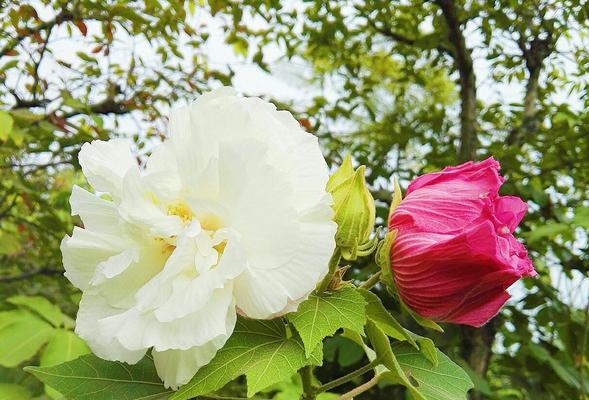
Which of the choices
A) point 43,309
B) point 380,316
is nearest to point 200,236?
point 380,316

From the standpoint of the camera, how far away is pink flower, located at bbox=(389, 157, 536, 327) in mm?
399

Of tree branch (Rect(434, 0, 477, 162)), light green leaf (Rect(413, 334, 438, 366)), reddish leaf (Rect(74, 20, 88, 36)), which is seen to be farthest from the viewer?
tree branch (Rect(434, 0, 477, 162))

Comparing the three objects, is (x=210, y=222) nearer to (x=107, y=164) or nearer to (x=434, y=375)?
(x=107, y=164)

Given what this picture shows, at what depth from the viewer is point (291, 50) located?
2.12m

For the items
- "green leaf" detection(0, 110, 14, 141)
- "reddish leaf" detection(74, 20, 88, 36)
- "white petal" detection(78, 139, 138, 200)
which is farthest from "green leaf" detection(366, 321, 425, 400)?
"reddish leaf" detection(74, 20, 88, 36)

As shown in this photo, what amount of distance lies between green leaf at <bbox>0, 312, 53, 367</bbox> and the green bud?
683mm

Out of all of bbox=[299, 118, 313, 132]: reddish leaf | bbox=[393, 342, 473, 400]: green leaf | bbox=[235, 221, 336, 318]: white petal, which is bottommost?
bbox=[393, 342, 473, 400]: green leaf

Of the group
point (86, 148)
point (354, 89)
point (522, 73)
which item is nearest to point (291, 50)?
point (354, 89)

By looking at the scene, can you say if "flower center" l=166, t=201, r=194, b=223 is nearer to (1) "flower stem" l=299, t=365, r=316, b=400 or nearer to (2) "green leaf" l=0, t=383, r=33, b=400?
(1) "flower stem" l=299, t=365, r=316, b=400

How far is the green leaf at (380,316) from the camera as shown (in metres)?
0.44

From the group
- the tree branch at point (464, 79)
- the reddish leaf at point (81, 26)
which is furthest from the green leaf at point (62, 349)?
the tree branch at point (464, 79)

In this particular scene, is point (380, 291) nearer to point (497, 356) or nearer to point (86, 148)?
point (497, 356)

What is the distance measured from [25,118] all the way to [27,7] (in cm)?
43

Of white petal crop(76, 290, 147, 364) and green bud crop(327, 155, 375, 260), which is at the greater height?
green bud crop(327, 155, 375, 260)
